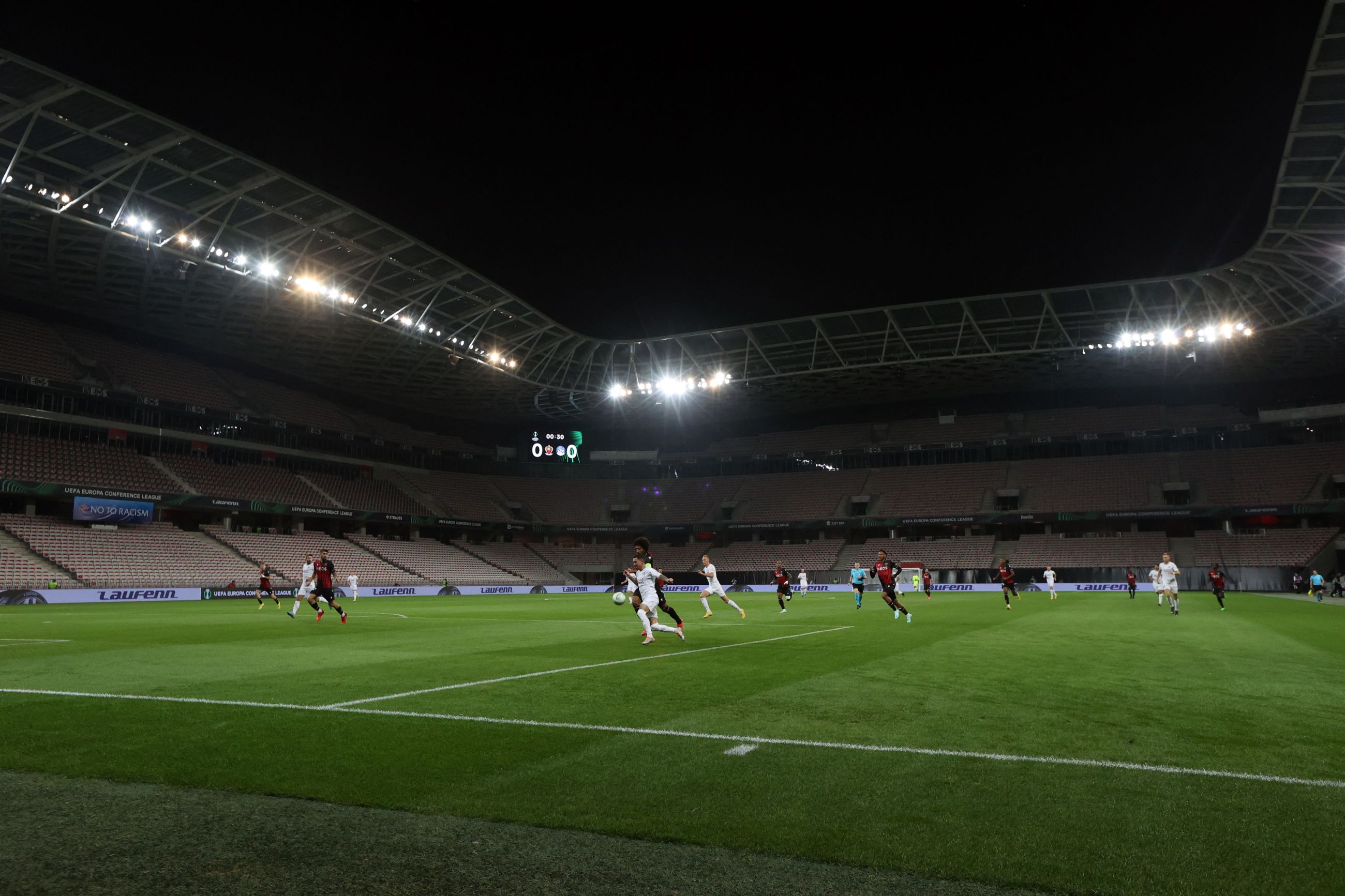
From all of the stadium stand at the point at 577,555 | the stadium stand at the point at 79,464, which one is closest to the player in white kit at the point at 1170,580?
the stadium stand at the point at 577,555

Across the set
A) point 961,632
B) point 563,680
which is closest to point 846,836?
point 563,680

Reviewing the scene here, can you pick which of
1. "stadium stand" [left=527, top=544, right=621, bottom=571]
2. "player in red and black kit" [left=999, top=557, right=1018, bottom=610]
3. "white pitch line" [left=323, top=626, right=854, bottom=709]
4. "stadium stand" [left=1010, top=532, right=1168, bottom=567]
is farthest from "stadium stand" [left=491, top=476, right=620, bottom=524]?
"white pitch line" [left=323, top=626, right=854, bottom=709]

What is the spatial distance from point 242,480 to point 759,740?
62.0m

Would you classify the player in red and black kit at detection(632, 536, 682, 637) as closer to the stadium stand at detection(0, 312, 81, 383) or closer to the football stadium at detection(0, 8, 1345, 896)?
the football stadium at detection(0, 8, 1345, 896)

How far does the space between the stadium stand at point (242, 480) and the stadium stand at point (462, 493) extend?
12.1m

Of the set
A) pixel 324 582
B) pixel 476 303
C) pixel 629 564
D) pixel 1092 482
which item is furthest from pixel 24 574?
pixel 1092 482

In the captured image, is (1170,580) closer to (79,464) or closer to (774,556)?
(774,556)

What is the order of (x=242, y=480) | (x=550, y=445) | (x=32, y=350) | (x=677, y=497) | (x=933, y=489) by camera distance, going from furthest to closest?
(x=677, y=497), (x=550, y=445), (x=933, y=489), (x=242, y=480), (x=32, y=350)

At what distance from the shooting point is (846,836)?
462cm

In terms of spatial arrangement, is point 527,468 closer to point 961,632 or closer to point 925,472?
point 925,472

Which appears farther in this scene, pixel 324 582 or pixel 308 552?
pixel 308 552

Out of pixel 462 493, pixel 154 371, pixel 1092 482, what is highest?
pixel 154 371

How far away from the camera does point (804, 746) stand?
6.90 meters

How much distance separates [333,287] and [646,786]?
4405 centimetres
